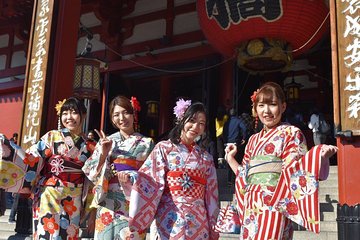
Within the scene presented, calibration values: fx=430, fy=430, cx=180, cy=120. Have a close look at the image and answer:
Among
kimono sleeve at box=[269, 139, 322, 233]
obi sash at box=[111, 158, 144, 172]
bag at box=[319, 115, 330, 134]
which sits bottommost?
→ kimono sleeve at box=[269, 139, 322, 233]

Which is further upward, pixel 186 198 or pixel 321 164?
pixel 321 164

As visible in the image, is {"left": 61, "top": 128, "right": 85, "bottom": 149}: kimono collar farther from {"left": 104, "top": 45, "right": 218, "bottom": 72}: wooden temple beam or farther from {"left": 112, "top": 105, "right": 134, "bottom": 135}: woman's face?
{"left": 104, "top": 45, "right": 218, "bottom": 72}: wooden temple beam

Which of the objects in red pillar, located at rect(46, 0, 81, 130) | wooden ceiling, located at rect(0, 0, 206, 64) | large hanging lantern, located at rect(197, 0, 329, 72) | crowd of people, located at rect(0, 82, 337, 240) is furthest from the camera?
wooden ceiling, located at rect(0, 0, 206, 64)

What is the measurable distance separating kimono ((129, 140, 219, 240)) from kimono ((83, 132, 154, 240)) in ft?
1.04

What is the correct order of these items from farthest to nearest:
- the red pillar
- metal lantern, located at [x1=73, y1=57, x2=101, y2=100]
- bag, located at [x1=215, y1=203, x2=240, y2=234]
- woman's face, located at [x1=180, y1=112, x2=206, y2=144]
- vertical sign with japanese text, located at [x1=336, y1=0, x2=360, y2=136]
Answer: metal lantern, located at [x1=73, y1=57, x2=101, y2=100] → the red pillar → vertical sign with japanese text, located at [x1=336, y1=0, x2=360, y2=136] → woman's face, located at [x1=180, y1=112, x2=206, y2=144] → bag, located at [x1=215, y1=203, x2=240, y2=234]

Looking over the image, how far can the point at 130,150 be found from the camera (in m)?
3.66

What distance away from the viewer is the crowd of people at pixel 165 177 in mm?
2701

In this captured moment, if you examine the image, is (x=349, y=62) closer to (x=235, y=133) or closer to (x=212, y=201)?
(x=212, y=201)

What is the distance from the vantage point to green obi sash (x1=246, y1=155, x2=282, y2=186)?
9.14 ft

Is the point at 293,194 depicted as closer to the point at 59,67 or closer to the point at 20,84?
the point at 59,67

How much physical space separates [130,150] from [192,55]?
20.4ft

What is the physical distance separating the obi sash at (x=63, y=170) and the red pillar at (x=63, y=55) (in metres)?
2.33

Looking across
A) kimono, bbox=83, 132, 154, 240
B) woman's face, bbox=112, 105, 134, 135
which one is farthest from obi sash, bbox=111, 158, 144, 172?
woman's face, bbox=112, 105, 134, 135

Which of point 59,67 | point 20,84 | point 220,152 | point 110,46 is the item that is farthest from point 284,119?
point 20,84
